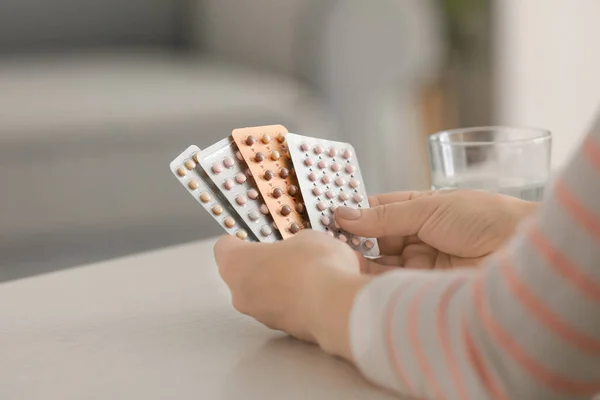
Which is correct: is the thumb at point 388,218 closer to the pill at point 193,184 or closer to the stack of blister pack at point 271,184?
the stack of blister pack at point 271,184

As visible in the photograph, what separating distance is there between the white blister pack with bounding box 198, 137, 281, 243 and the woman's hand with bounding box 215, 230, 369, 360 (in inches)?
2.1

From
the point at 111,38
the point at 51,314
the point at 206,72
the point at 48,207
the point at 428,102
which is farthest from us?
the point at 428,102

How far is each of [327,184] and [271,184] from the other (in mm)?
51

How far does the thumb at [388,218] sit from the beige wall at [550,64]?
1.50m

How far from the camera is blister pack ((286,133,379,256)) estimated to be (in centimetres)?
69

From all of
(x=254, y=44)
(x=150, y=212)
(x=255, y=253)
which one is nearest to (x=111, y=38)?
(x=254, y=44)

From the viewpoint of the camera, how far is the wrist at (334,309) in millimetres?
490

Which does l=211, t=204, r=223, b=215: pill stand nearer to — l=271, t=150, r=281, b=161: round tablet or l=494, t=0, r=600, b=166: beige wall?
l=271, t=150, r=281, b=161: round tablet

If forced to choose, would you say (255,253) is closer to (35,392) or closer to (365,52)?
(35,392)

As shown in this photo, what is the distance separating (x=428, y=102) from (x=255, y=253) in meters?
1.79

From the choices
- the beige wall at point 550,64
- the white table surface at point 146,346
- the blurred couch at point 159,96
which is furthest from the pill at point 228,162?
the beige wall at point 550,64

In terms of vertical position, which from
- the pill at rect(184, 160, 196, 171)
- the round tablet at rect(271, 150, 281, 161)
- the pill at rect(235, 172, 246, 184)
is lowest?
the pill at rect(235, 172, 246, 184)

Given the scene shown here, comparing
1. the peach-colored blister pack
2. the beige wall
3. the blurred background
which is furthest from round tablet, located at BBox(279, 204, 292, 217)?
the beige wall

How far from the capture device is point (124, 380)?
51cm
